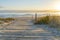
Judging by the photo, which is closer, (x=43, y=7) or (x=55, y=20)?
(x=55, y=20)

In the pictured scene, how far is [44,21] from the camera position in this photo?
14.1m

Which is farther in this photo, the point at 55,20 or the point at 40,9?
the point at 40,9

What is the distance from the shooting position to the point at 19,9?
902 inches

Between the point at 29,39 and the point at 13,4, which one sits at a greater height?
the point at 13,4

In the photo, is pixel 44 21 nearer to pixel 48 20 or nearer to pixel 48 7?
pixel 48 20

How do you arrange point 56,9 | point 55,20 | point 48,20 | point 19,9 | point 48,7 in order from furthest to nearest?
point 19,9
point 48,7
point 56,9
point 48,20
point 55,20

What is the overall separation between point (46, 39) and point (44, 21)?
21.5ft

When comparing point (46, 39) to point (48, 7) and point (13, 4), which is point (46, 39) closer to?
point (48, 7)

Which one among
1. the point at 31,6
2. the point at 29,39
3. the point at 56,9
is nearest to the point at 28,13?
the point at 31,6

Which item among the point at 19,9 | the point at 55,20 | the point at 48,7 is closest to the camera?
the point at 55,20

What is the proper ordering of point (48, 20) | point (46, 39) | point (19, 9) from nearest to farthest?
point (46, 39) → point (48, 20) → point (19, 9)

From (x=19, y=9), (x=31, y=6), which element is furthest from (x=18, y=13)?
(x=31, y=6)

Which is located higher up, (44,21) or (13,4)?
(13,4)

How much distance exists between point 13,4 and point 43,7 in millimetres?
4108
